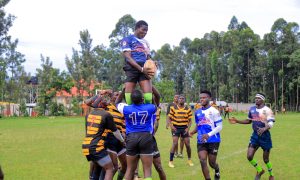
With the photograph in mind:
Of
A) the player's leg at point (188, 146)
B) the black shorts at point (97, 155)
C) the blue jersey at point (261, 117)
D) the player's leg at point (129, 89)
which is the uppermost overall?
the player's leg at point (129, 89)

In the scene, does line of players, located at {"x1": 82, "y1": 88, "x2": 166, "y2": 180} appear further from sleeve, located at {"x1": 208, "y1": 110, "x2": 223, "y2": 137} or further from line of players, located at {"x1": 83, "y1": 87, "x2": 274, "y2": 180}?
sleeve, located at {"x1": 208, "y1": 110, "x2": 223, "y2": 137}

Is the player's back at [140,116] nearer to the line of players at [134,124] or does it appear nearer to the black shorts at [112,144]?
the line of players at [134,124]

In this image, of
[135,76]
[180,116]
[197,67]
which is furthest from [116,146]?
[197,67]

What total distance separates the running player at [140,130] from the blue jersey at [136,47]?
806mm

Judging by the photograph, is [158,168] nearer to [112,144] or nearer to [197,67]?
[112,144]

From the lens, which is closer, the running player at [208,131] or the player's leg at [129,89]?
the player's leg at [129,89]

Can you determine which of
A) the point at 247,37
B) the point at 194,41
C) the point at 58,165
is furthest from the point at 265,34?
the point at 58,165

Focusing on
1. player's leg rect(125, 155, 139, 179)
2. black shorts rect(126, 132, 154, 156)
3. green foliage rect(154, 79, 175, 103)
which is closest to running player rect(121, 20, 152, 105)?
black shorts rect(126, 132, 154, 156)

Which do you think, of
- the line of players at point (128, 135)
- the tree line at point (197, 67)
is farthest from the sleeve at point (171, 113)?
the tree line at point (197, 67)

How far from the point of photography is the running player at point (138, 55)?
827cm

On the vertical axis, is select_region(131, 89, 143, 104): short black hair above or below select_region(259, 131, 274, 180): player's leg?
above

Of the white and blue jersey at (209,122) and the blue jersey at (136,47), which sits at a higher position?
the blue jersey at (136,47)

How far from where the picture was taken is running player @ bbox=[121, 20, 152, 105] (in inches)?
325

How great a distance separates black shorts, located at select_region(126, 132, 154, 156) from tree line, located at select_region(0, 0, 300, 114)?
51.9 metres
